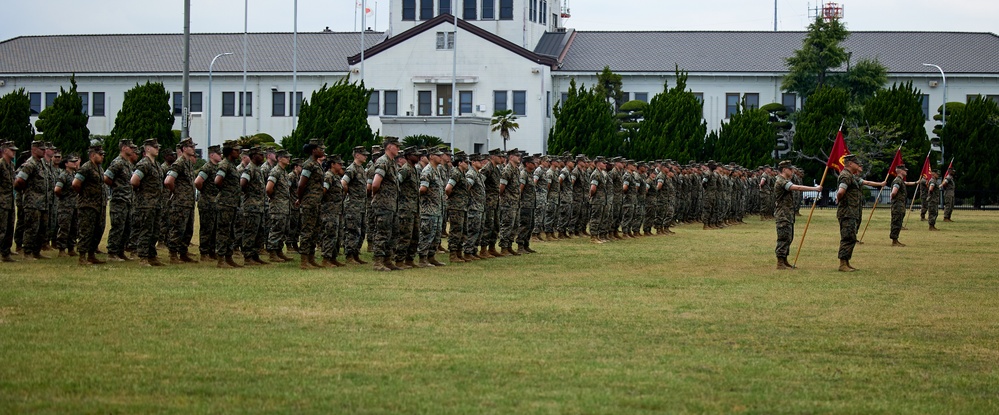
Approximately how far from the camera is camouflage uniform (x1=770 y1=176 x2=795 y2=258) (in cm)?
2130

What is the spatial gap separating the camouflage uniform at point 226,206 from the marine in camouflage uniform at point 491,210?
5.29 meters

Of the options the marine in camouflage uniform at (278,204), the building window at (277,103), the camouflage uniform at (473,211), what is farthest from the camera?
the building window at (277,103)

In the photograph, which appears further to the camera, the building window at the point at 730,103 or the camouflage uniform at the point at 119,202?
the building window at the point at 730,103

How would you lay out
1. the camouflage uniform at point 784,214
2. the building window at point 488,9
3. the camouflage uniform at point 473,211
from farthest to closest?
the building window at point 488,9 < the camouflage uniform at point 473,211 < the camouflage uniform at point 784,214

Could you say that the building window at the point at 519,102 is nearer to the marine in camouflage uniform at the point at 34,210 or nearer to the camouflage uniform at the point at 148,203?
the marine in camouflage uniform at the point at 34,210

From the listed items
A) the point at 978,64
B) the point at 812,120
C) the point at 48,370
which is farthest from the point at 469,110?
the point at 48,370

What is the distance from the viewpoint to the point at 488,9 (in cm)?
8069

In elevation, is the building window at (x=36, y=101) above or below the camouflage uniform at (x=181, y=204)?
above

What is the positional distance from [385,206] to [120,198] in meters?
4.08

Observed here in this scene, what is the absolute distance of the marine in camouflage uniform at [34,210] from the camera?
66.5 feet

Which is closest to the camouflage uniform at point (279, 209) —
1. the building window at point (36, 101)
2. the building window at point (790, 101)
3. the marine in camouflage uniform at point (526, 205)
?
the marine in camouflage uniform at point (526, 205)

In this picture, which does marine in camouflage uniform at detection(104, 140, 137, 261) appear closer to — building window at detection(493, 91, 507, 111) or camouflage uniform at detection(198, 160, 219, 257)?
camouflage uniform at detection(198, 160, 219, 257)

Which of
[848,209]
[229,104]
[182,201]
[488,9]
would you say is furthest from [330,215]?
[229,104]

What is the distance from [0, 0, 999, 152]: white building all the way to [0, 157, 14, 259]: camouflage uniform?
52480 mm
